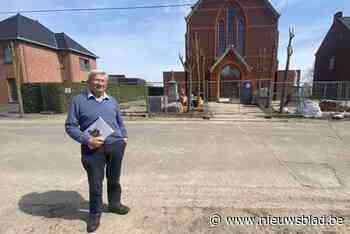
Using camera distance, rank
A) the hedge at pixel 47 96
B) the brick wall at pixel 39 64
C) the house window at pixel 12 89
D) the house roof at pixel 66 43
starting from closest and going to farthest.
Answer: the hedge at pixel 47 96
the brick wall at pixel 39 64
the house window at pixel 12 89
the house roof at pixel 66 43

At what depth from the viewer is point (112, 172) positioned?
2.71m

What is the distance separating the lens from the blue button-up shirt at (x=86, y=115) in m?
2.34

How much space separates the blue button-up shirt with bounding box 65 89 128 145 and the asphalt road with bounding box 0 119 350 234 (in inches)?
46.9

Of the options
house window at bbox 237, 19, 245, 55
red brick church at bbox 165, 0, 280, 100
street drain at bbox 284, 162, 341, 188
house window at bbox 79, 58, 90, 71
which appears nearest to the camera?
street drain at bbox 284, 162, 341, 188

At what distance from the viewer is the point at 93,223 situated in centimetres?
256

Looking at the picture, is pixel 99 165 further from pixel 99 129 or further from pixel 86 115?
pixel 86 115

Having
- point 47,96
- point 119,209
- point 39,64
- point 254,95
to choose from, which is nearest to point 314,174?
point 119,209

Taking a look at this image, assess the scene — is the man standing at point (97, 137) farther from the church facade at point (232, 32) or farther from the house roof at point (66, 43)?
the house roof at point (66, 43)

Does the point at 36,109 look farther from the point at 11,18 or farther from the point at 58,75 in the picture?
the point at 11,18

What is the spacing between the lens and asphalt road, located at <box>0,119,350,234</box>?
269 cm

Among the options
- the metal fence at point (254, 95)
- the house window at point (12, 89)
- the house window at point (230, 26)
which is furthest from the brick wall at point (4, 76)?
the house window at point (230, 26)

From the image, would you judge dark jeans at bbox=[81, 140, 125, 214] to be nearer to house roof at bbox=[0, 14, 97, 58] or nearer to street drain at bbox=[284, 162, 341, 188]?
street drain at bbox=[284, 162, 341, 188]

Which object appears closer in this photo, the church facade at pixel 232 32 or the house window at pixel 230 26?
the church facade at pixel 232 32

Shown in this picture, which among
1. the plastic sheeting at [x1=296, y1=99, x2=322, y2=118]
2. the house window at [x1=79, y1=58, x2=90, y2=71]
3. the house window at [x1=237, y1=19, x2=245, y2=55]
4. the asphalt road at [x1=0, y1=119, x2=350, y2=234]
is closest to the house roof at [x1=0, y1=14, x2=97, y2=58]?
the house window at [x1=79, y1=58, x2=90, y2=71]
